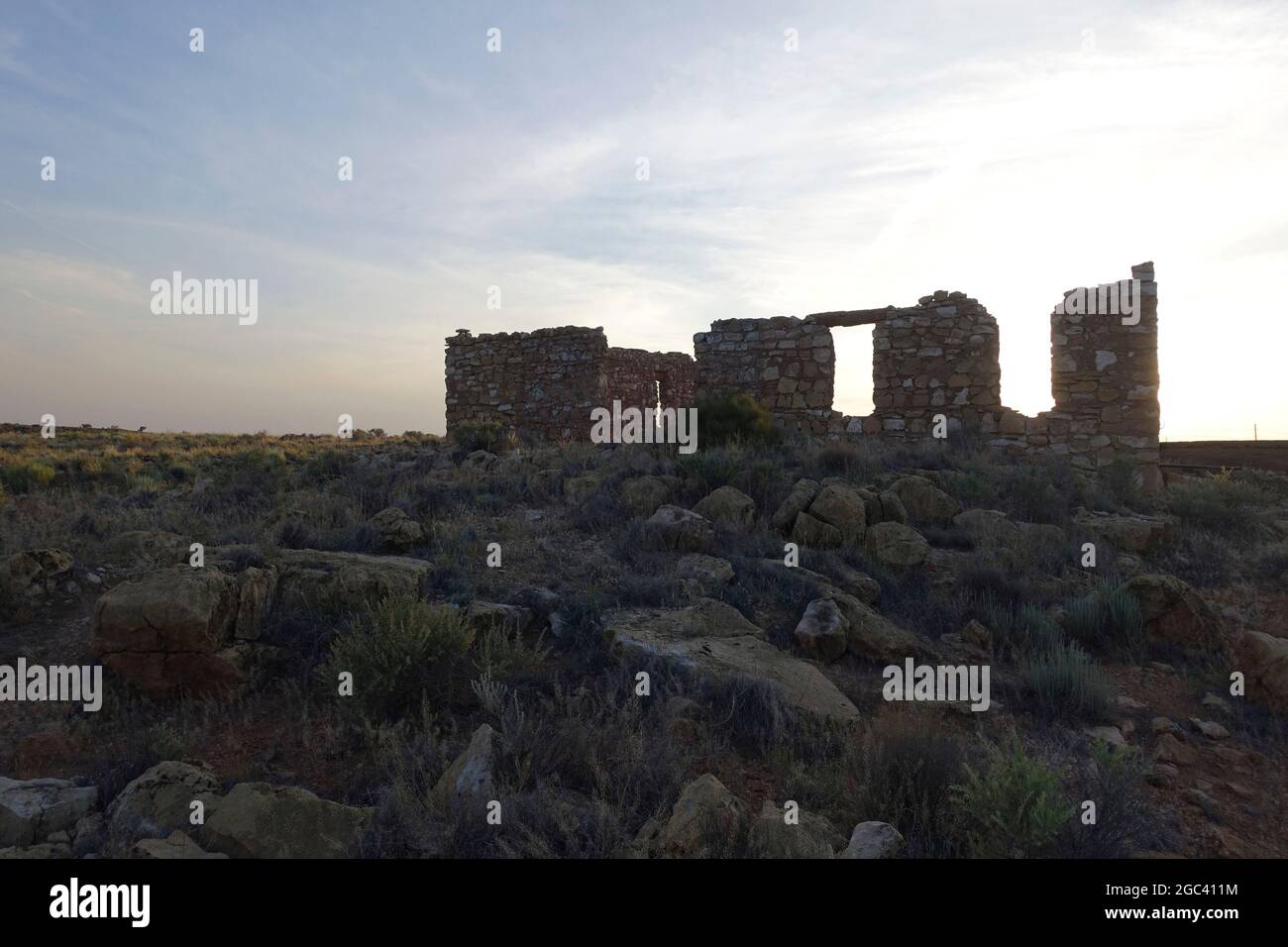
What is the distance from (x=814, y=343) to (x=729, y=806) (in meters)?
11.2

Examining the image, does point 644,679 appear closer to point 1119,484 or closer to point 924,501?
point 924,501

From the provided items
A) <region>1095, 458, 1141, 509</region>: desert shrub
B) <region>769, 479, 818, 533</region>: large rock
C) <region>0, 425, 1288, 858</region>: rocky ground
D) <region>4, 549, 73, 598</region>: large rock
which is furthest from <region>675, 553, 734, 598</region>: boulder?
<region>1095, 458, 1141, 509</region>: desert shrub

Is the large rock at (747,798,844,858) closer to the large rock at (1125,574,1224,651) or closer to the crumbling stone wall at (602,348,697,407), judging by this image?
the large rock at (1125,574,1224,651)

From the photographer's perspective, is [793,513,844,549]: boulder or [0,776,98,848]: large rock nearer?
[0,776,98,848]: large rock

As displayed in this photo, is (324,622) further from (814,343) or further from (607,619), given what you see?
(814,343)

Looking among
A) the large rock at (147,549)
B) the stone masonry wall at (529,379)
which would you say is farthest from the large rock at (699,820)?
the stone masonry wall at (529,379)

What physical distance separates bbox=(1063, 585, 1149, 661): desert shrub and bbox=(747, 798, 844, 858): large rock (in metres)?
3.53

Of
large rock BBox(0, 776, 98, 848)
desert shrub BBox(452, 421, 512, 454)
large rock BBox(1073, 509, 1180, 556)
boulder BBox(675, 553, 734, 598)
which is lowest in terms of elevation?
large rock BBox(0, 776, 98, 848)

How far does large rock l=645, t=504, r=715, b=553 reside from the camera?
688 centimetres

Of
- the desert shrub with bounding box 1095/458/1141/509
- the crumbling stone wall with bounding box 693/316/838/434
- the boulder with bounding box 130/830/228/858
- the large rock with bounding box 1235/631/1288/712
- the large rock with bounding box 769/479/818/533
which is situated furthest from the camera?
the crumbling stone wall with bounding box 693/316/838/434

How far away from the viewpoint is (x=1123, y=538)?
7.96 m
